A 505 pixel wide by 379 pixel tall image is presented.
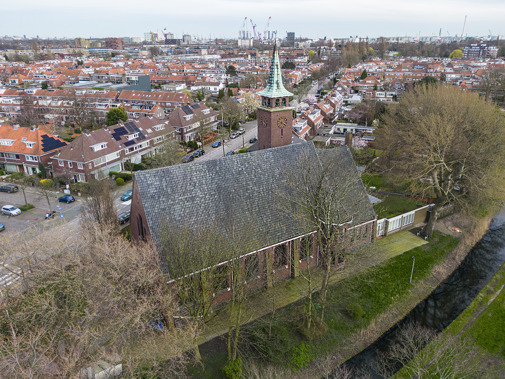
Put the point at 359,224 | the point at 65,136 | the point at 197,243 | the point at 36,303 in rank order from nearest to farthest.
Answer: the point at 36,303, the point at 197,243, the point at 359,224, the point at 65,136

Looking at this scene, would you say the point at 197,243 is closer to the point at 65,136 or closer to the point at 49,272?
the point at 49,272

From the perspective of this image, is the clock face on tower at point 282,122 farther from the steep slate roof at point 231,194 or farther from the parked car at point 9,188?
the parked car at point 9,188

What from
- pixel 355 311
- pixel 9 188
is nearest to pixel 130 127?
pixel 9 188

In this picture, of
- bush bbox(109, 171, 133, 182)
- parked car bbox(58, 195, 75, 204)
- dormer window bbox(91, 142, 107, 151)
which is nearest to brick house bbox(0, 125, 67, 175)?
dormer window bbox(91, 142, 107, 151)

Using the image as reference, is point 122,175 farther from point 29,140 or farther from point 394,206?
point 394,206

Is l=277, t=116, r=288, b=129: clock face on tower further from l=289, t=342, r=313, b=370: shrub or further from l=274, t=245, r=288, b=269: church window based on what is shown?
l=289, t=342, r=313, b=370: shrub

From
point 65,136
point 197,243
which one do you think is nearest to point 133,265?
point 197,243

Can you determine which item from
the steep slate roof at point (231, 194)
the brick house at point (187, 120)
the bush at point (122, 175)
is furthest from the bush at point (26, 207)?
the brick house at point (187, 120)
